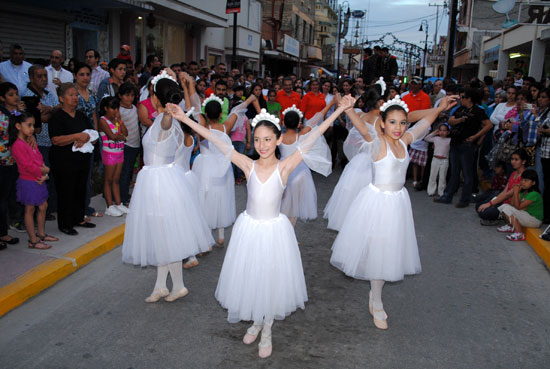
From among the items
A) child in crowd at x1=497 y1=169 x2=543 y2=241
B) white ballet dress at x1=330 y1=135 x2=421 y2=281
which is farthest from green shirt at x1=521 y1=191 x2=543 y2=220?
white ballet dress at x1=330 y1=135 x2=421 y2=281

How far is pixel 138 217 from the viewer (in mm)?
4621

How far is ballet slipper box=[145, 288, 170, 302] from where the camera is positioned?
4762 mm

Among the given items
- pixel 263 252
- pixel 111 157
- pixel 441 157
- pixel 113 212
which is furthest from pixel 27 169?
pixel 441 157

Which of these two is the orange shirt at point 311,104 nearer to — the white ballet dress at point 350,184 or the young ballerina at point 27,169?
the white ballet dress at point 350,184

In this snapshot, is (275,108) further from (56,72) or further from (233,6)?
(233,6)

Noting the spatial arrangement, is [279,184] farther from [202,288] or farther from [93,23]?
[93,23]

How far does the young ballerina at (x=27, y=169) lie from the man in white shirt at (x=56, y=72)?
9.79 feet

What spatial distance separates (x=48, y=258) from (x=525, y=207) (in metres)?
7.04

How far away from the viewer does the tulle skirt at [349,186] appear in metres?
6.62

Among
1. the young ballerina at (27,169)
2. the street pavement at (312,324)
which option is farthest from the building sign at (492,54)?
the young ballerina at (27,169)

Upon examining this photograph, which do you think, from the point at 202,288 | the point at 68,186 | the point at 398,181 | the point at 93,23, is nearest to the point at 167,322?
the point at 202,288

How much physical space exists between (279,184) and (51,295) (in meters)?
2.90

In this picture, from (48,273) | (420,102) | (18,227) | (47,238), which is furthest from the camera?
(420,102)

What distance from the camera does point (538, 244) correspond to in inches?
262
